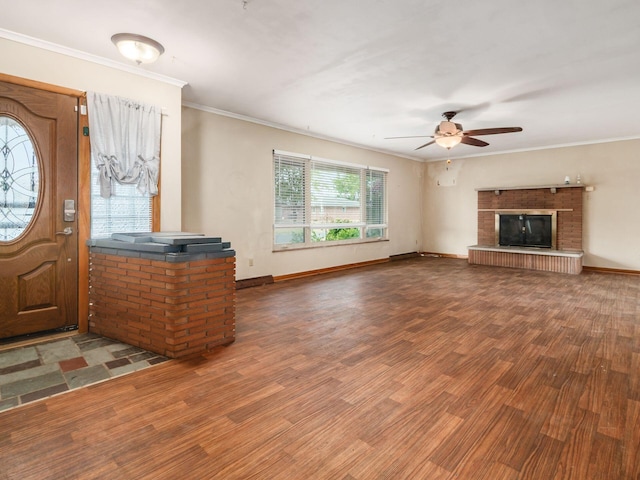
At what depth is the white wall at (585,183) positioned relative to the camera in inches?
265

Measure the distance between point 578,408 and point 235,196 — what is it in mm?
4706

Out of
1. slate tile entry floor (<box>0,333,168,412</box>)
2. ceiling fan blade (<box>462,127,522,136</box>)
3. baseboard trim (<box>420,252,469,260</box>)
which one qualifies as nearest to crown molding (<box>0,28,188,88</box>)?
slate tile entry floor (<box>0,333,168,412</box>)

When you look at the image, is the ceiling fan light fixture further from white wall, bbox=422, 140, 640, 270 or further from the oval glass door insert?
the oval glass door insert

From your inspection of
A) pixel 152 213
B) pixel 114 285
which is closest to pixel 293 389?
pixel 114 285

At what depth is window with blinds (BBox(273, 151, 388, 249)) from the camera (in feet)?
20.1

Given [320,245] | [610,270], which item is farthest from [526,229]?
[320,245]

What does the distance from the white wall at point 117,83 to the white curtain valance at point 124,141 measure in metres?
0.12

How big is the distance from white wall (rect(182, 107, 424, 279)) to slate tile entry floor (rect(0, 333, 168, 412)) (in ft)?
7.18

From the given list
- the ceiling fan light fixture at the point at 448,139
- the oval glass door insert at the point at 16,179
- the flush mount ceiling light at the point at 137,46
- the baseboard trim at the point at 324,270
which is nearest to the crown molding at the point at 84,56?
the flush mount ceiling light at the point at 137,46

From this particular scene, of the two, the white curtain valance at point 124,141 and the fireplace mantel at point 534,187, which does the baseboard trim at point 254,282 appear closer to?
the white curtain valance at point 124,141

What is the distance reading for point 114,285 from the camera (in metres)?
3.11

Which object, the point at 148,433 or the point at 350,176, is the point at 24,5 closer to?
the point at 148,433

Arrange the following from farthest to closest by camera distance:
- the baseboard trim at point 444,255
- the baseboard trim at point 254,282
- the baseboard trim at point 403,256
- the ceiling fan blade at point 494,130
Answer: the baseboard trim at point 444,255 < the baseboard trim at point 403,256 < the baseboard trim at point 254,282 < the ceiling fan blade at point 494,130

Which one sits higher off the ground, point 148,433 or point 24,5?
point 24,5
